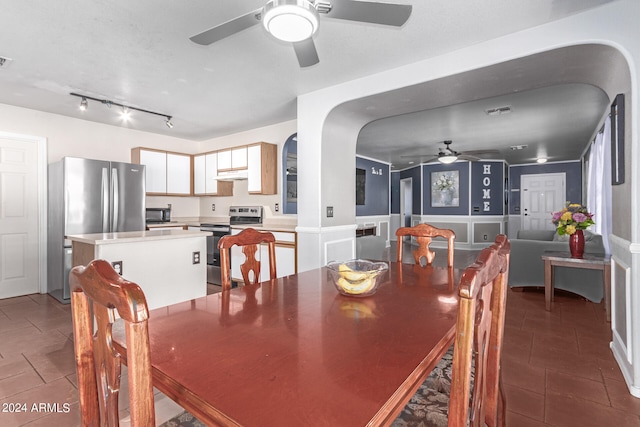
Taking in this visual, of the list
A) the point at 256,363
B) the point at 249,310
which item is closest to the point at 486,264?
the point at 256,363

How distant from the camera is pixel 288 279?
1.73 meters

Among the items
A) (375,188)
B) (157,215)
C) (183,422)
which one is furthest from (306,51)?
(375,188)

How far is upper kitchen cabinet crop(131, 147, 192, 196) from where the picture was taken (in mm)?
5043

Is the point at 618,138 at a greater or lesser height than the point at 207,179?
lesser

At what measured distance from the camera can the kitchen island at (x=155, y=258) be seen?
254 cm

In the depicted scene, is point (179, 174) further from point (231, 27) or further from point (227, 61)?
point (231, 27)

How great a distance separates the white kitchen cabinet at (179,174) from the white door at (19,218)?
5.56 feet

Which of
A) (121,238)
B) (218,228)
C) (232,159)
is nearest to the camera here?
(121,238)

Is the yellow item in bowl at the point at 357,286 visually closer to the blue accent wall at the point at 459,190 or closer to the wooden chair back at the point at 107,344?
the wooden chair back at the point at 107,344

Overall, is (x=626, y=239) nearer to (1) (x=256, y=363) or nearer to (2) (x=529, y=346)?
(2) (x=529, y=346)

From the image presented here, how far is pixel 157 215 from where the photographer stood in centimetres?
A: 503

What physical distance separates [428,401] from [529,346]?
200 centimetres

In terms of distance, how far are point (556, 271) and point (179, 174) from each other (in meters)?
5.79

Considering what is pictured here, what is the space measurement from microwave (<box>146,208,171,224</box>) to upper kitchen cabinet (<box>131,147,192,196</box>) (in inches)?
12.2
